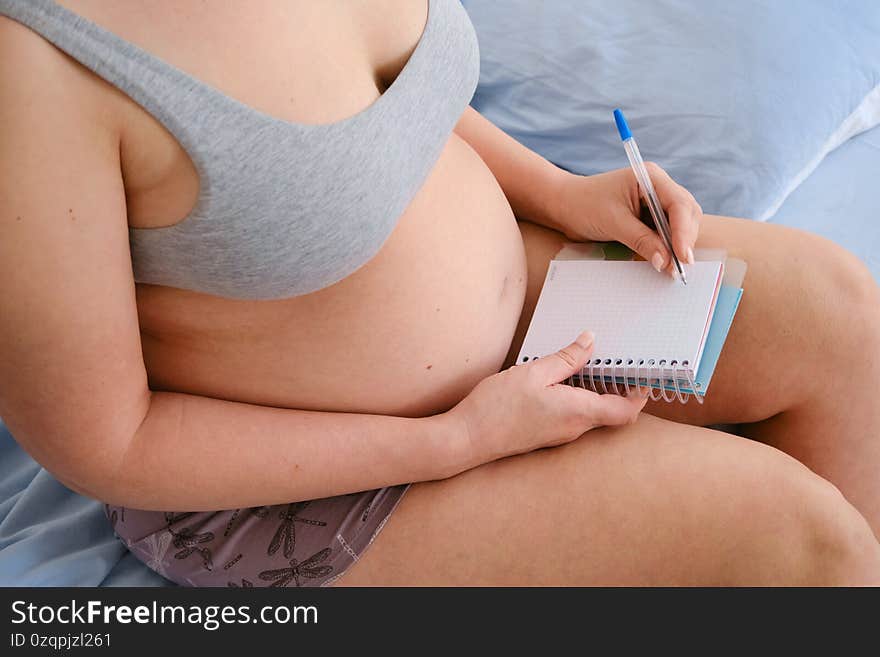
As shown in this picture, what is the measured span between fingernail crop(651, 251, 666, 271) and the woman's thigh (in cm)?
18

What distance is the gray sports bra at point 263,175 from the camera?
0.65 meters

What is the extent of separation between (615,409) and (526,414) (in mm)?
78

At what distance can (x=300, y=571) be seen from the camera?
2.68ft

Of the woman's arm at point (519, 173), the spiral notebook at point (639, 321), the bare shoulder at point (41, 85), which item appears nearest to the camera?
the bare shoulder at point (41, 85)

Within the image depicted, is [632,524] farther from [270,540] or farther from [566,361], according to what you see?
[270,540]

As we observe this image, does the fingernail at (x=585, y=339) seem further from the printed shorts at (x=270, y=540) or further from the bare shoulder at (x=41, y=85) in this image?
the bare shoulder at (x=41, y=85)

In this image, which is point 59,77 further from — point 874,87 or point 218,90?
point 874,87

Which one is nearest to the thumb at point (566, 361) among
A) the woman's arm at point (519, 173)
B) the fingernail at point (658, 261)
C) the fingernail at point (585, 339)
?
the fingernail at point (585, 339)

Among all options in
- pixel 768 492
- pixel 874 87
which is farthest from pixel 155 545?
pixel 874 87

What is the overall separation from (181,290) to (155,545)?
0.85ft

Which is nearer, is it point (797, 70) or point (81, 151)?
point (81, 151)

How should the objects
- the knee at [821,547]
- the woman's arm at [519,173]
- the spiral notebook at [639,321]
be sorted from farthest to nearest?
the woman's arm at [519,173], the spiral notebook at [639,321], the knee at [821,547]

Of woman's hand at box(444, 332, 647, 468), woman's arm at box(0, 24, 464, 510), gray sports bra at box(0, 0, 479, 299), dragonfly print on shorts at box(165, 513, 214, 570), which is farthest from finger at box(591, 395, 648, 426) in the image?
dragonfly print on shorts at box(165, 513, 214, 570)
